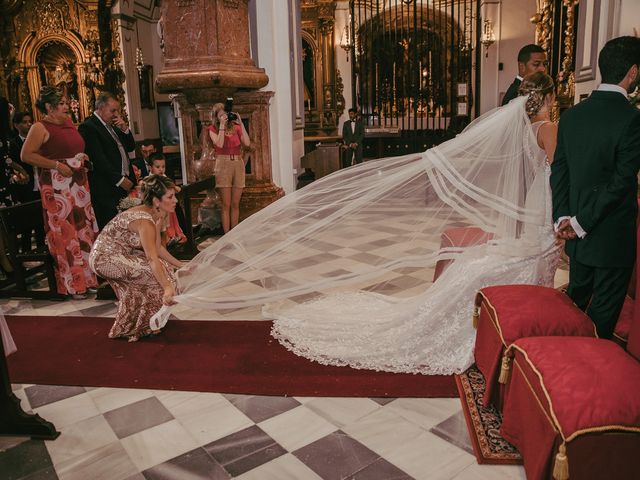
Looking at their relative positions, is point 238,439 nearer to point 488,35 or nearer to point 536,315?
point 536,315

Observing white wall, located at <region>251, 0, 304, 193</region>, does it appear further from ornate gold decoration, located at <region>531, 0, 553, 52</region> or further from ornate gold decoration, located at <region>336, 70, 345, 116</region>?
ornate gold decoration, located at <region>336, 70, 345, 116</region>

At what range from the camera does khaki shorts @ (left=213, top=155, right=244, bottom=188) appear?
20.1ft

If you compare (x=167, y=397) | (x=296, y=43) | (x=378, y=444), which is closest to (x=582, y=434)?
(x=378, y=444)

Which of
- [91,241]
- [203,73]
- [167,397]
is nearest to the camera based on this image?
[167,397]

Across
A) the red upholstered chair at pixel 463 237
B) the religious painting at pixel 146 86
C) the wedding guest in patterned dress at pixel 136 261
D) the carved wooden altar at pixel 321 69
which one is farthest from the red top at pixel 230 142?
the carved wooden altar at pixel 321 69

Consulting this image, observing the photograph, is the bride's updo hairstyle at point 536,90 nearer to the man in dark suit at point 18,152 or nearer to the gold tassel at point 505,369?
the gold tassel at point 505,369

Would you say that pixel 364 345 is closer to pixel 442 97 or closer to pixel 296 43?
pixel 296 43

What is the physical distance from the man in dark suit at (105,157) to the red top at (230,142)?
1492 mm

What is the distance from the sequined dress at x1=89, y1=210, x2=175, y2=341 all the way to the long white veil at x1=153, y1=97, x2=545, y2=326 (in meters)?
0.15

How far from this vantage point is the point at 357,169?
3.47 meters

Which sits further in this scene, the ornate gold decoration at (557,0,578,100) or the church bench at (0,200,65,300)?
the ornate gold decoration at (557,0,578,100)

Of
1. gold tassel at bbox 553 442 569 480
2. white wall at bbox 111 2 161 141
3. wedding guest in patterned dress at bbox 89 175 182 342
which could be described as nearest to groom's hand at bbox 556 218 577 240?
gold tassel at bbox 553 442 569 480

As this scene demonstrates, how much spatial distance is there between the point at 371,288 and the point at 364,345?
3.79 feet

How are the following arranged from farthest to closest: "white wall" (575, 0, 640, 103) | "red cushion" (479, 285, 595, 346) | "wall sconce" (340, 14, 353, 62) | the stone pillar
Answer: "wall sconce" (340, 14, 353, 62) → the stone pillar → "white wall" (575, 0, 640, 103) → "red cushion" (479, 285, 595, 346)
